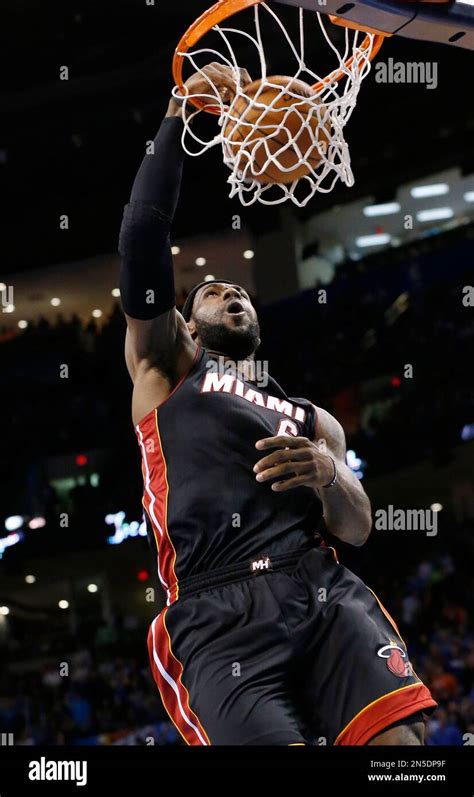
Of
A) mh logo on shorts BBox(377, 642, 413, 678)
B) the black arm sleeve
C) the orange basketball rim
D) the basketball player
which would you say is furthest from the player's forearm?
the orange basketball rim

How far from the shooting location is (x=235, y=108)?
338 centimetres

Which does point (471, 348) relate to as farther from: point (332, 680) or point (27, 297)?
point (332, 680)

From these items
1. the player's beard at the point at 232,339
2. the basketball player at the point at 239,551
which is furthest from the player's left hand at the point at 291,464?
the player's beard at the point at 232,339

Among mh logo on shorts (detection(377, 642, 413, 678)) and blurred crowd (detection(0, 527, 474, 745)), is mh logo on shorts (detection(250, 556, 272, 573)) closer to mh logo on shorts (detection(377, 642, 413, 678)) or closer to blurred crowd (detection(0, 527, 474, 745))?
mh logo on shorts (detection(377, 642, 413, 678))

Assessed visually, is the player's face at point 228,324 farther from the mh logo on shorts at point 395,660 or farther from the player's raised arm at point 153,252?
the mh logo on shorts at point 395,660

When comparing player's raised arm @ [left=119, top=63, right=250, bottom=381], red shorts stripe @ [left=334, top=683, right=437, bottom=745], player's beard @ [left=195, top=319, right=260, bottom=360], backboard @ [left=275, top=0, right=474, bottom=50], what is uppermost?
backboard @ [left=275, top=0, right=474, bottom=50]

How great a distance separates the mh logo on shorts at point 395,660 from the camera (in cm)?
287

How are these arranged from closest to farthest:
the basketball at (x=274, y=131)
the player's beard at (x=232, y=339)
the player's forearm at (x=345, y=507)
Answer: the player's forearm at (x=345, y=507), the basketball at (x=274, y=131), the player's beard at (x=232, y=339)

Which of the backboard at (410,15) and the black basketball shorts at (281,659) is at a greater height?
the backboard at (410,15)

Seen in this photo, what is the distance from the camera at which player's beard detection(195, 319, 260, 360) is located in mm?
3529

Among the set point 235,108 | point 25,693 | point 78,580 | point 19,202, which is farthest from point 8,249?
point 235,108

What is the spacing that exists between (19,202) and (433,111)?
4357 mm

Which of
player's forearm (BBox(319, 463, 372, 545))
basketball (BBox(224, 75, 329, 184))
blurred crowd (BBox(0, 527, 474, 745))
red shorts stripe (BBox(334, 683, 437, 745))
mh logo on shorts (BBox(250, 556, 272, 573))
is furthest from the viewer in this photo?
blurred crowd (BBox(0, 527, 474, 745))

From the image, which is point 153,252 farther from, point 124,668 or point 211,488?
point 124,668
